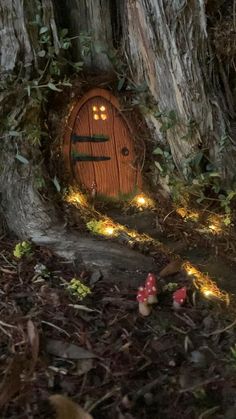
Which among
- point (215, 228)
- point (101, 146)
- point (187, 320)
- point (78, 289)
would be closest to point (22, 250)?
point (78, 289)

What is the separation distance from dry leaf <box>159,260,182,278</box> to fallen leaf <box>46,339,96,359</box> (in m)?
0.71

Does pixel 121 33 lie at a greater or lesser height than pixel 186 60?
greater

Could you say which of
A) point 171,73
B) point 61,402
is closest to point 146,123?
point 171,73

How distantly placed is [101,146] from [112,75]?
0.50m

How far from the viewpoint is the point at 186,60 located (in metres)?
3.03

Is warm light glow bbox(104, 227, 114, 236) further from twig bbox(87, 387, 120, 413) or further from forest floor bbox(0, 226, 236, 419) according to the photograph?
twig bbox(87, 387, 120, 413)

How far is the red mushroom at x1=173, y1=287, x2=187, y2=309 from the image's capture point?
8.05ft

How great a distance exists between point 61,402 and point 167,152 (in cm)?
187

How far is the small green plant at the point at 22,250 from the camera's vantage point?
2.77 meters

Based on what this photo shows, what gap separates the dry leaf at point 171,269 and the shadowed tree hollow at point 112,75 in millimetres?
148

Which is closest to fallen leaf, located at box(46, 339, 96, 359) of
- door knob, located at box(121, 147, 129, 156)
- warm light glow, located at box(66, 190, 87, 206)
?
warm light glow, located at box(66, 190, 87, 206)

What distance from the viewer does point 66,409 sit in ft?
6.19

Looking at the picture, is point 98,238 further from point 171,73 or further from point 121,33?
point 121,33

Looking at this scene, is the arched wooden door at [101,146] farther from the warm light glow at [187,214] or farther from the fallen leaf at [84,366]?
the fallen leaf at [84,366]
